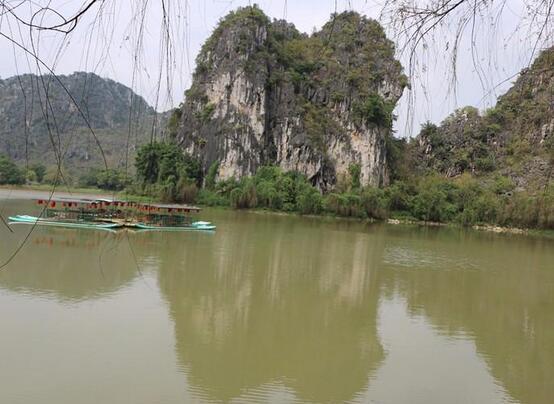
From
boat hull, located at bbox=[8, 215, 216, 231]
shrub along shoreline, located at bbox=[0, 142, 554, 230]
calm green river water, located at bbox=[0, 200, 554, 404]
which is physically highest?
shrub along shoreline, located at bbox=[0, 142, 554, 230]

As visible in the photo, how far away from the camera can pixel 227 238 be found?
1477 cm

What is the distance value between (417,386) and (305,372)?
103cm

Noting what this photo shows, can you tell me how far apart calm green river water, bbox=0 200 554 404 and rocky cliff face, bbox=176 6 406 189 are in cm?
1958

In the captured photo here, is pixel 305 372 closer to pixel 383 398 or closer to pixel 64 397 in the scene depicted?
pixel 383 398

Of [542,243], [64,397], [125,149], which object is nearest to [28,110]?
[125,149]

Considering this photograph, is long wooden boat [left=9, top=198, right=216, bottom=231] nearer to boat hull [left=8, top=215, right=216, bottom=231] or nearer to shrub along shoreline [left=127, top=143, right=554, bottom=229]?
boat hull [left=8, top=215, right=216, bottom=231]

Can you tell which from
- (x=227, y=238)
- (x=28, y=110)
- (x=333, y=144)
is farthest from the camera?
(x=333, y=144)

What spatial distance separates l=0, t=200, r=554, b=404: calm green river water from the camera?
15.0 feet

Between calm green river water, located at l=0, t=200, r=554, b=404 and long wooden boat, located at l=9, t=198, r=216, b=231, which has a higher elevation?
long wooden boat, located at l=9, t=198, r=216, b=231

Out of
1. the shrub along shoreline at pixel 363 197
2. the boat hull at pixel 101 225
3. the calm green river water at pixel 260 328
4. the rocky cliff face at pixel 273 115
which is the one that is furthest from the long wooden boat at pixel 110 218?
the rocky cliff face at pixel 273 115

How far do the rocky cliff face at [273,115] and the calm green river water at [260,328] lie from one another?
19.6 metres

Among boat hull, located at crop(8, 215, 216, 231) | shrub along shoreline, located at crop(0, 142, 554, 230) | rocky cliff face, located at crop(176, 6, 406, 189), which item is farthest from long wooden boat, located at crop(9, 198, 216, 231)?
rocky cliff face, located at crop(176, 6, 406, 189)

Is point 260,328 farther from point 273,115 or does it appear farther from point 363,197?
point 273,115

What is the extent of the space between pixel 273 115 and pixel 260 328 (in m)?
27.5
